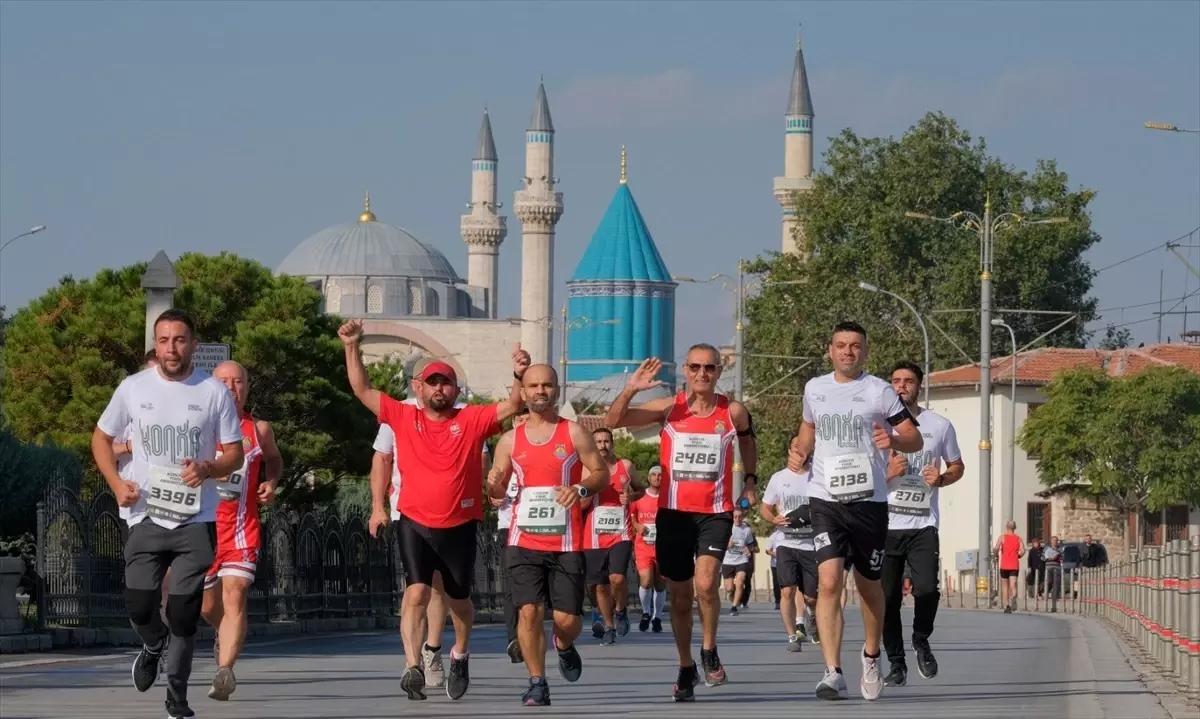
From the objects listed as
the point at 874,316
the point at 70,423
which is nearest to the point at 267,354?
the point at 70,423

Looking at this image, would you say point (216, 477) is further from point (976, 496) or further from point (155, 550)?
point (976, 496)

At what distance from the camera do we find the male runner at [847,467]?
1233 centimetres

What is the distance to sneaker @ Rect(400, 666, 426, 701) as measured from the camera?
1208 cm

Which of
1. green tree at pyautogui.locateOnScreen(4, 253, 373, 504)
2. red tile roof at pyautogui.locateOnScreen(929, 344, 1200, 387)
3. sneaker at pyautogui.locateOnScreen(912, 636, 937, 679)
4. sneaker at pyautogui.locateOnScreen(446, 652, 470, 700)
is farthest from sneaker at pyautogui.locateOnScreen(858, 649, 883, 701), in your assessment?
red tile roof at pyautogui.locateOnScreen(929, 344, 1200, 387)

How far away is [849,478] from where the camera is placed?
12.3 m

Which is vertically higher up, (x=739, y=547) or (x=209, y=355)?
(x=209, y=355)

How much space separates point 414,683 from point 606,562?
8445 mm

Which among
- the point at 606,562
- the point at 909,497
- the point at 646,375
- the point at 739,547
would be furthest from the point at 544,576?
the point at 739,547

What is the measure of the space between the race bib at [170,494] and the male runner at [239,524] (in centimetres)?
177

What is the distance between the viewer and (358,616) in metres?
26.9

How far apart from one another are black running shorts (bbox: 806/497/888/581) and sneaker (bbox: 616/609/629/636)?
32.9 feet

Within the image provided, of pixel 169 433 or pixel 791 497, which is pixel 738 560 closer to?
pixel 791 497

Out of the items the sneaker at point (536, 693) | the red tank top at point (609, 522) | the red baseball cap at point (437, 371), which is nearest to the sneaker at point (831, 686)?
the sneaker at point (536, 693)

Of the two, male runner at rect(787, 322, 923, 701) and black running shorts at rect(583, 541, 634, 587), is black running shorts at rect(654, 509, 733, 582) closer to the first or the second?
male runner at rect(787, 322, 923, 701)
